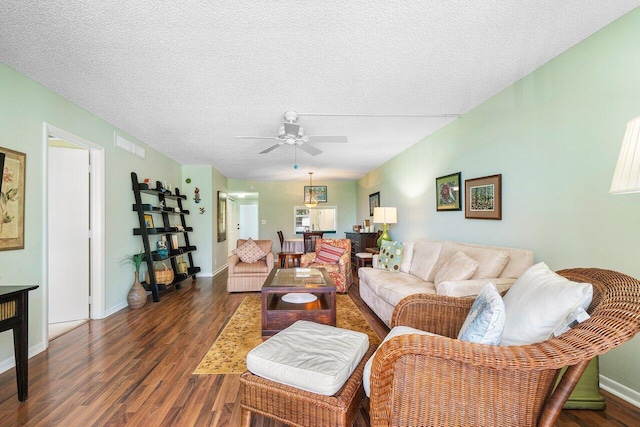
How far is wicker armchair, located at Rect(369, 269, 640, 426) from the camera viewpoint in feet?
3.43

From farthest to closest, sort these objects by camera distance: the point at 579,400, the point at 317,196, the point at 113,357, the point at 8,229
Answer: the point at 317,196, the point at 113,357, the point at 8,229, the point at 579,400

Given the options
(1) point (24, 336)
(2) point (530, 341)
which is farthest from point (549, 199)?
(1) point (24, 336)

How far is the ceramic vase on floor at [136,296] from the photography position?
4.02 metres

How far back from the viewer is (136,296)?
4.04 meters

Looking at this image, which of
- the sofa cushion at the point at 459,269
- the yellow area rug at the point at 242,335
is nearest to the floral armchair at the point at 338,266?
the yellow area rug at the point at 242,335

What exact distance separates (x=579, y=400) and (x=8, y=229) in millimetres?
4361

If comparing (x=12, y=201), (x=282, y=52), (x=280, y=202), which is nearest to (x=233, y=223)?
(x=280, y=202)

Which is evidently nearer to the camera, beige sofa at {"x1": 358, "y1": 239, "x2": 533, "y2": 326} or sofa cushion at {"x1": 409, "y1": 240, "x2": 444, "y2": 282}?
beige sofa at {"x1": 358, "y1": 239, "x2": 533, "y2": 326}

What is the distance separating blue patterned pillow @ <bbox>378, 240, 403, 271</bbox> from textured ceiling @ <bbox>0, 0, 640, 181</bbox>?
1725 millimetres

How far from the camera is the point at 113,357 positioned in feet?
8.46

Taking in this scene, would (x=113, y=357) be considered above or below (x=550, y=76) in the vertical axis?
below

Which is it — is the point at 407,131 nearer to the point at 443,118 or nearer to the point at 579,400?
the point at 443,118

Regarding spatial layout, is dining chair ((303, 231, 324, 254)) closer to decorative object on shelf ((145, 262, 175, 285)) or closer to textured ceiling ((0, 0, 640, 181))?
decorative object on shelf ((145, 262, 175, 285))

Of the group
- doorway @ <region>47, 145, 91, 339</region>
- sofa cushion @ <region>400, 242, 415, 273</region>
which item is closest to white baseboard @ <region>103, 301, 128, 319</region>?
doorway @ <region>47, 145, 91, 339</region>
